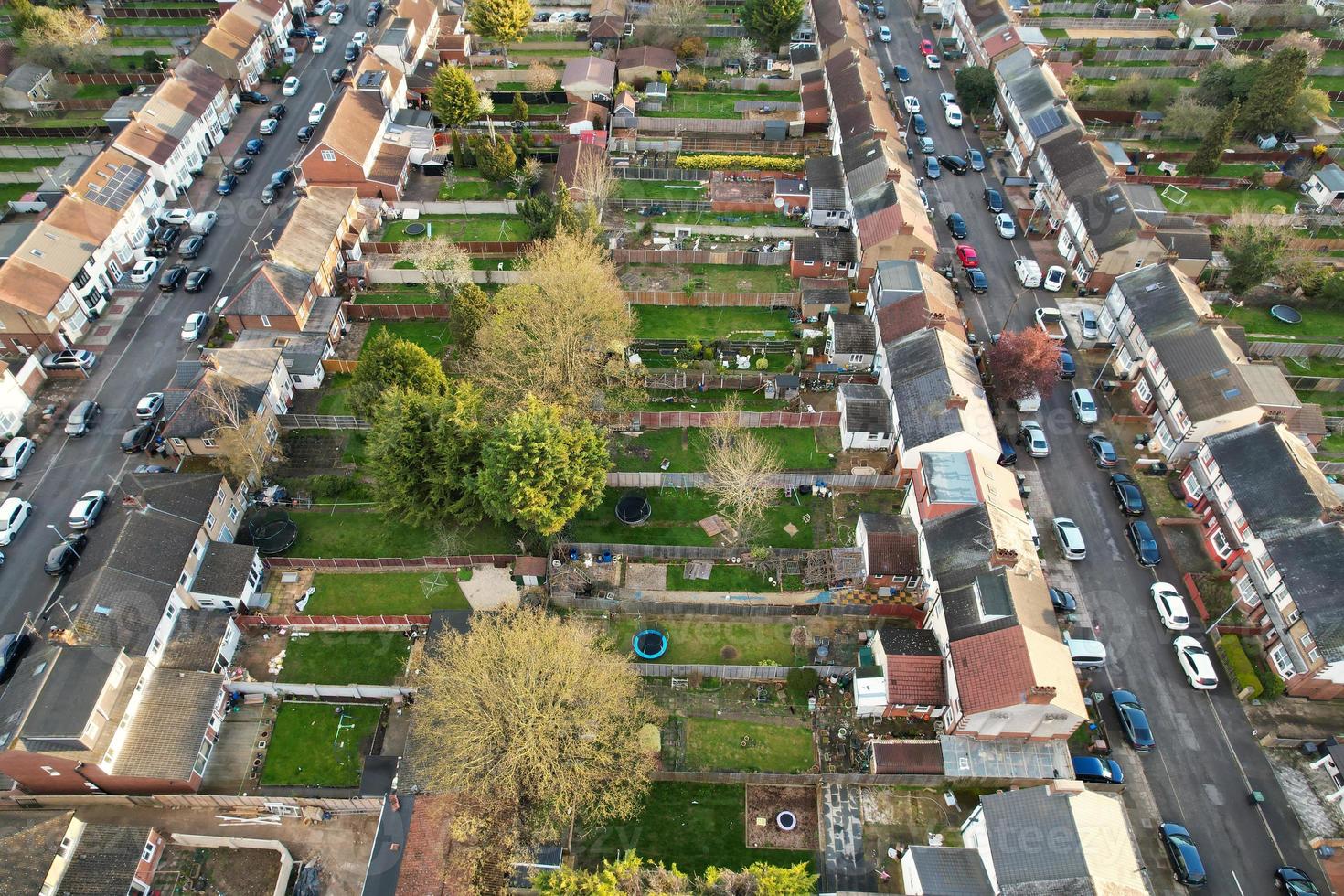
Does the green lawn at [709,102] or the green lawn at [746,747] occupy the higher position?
the green lawn at [709,102]

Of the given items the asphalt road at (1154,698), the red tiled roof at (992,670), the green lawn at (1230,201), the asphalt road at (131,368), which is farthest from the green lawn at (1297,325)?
the asphalt road at (131,368)

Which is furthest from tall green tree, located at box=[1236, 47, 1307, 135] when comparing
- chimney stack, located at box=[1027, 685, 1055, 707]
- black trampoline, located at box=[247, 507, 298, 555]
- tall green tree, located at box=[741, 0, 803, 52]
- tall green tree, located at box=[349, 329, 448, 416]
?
black trampoline, located at box=[247, 507, 298, 555]

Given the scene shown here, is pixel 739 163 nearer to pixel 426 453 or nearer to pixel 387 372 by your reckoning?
pixel 387 372

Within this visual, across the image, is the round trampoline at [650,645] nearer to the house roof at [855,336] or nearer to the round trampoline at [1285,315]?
the house roof at [855,336]

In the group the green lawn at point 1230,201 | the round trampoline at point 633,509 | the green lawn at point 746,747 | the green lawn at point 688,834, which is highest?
the green lawn at point 1230,201

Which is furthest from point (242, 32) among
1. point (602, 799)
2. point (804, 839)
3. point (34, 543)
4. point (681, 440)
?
point (804, 839)
